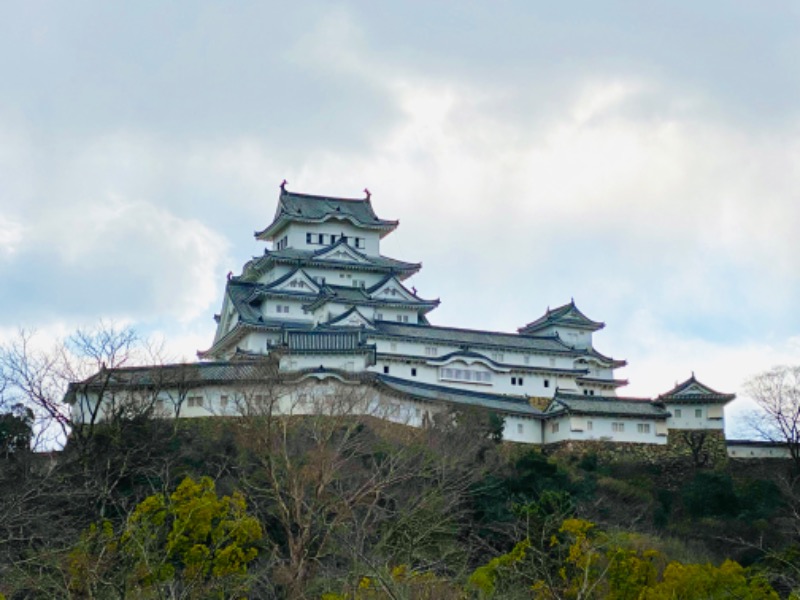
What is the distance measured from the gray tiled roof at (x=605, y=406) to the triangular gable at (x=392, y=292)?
8.71 metres

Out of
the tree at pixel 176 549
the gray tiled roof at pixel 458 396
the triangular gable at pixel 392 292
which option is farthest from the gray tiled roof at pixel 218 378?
the tree at pixel 176 549

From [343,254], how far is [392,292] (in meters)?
2.85

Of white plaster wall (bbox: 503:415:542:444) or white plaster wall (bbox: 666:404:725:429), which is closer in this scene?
white plaster wall (bbox: 503:415:542:444)

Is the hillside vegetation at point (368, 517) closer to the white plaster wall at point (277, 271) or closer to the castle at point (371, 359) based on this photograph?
the castle at point (371, 359)

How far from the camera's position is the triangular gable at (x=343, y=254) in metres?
50.5

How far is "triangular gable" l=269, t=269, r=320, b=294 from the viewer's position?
48219 millimetres

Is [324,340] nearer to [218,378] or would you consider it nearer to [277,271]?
[218,378]

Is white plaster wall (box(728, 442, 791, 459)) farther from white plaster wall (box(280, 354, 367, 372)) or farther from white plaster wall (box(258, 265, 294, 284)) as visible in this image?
white plaster wall (box(258, 265, 294, 284))

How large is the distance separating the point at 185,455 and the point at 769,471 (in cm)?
1993

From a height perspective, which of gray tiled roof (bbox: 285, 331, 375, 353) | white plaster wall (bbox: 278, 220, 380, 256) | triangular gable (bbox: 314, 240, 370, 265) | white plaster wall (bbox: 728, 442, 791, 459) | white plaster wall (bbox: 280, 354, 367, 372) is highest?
white plaster wall (bbox: 278, 220, 380, 256)

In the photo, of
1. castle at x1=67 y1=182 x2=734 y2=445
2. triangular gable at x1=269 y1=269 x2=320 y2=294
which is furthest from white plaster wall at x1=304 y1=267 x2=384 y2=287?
triangular gable at x1=269 y1=269 x2=320 y2=294

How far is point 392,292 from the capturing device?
49625 millimetres

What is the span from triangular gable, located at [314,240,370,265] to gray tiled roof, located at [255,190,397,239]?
5.93 ft

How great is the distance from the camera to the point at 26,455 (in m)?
29.6
